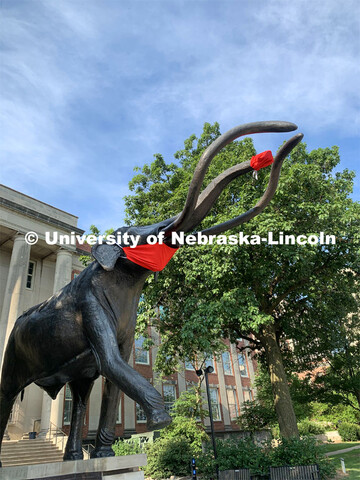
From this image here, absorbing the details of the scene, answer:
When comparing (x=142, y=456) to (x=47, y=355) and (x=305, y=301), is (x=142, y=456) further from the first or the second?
(x=305, y=301)

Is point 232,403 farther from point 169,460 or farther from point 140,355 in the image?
point 169,460

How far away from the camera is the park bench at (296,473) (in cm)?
1105

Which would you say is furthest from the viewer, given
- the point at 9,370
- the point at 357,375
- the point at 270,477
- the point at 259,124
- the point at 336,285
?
the point at 357,375

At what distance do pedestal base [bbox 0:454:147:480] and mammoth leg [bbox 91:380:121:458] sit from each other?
37cm

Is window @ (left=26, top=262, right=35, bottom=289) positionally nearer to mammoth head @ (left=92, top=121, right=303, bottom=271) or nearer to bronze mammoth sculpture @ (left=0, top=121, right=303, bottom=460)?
bronze mammoth sculpture @ (left=0, top=121, right=303, bottom=460)

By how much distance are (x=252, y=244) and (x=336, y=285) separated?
5058 mm

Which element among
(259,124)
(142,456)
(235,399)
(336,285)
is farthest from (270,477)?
(235,399)

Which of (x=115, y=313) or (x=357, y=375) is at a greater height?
(x=357, y=375)

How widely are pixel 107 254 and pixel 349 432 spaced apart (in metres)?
36.5

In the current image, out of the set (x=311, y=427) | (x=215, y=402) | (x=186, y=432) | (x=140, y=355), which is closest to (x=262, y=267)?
(x=186, y=432)

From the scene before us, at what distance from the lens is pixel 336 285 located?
1598cm

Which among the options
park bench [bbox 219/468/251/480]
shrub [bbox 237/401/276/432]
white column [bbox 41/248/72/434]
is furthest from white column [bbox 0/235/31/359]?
shrub [bbox 237/401/276/432]

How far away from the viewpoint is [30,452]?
16391 mm

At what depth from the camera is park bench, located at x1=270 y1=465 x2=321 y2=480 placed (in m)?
11.1
